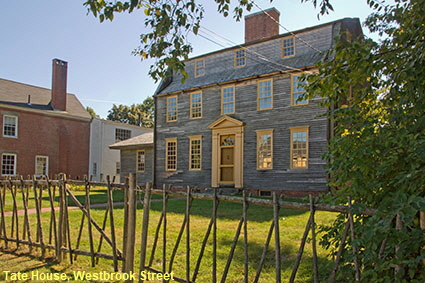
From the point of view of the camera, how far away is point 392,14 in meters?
4.41

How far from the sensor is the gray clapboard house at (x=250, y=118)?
1597cm

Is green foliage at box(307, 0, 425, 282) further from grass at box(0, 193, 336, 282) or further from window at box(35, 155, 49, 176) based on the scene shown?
window at box(35, 155, 49, 176)

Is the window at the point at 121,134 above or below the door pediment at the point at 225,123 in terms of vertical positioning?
above

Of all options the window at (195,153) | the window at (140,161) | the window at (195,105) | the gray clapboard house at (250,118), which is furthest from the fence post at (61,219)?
the window at (140,161)

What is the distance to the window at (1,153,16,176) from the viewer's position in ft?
80.1

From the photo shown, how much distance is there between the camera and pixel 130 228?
4770mm

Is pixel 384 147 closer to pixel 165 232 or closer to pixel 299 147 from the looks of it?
pixel 165 232

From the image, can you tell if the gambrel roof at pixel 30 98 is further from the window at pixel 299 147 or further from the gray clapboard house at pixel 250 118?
the window at pixel 299 147

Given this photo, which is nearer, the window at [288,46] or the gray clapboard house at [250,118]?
the gray clapboard house at [250,118]

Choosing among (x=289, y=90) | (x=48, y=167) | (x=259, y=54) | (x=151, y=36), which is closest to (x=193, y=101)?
(x=259, y=54)

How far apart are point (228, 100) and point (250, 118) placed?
5.85 ft

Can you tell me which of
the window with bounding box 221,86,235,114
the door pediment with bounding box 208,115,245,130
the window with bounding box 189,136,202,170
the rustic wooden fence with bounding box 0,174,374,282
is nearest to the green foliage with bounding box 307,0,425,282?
the rustic wooden fence with bounding box 0,174,374,282

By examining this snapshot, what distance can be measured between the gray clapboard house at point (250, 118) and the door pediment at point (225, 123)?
52 millimetres

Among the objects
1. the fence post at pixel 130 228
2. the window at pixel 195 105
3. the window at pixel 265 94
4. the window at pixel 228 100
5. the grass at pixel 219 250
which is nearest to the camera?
the fence post at pixel 130 228
